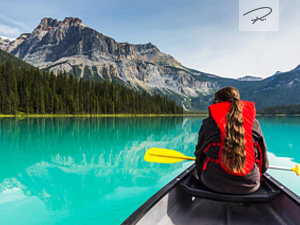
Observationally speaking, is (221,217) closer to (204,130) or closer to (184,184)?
(184,184)

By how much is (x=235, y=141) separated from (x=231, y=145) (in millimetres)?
84

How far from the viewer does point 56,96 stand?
230 feet

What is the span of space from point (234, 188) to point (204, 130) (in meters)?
1.05

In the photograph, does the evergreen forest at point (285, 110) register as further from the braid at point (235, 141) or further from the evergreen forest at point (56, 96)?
the braid at point (235, 141)

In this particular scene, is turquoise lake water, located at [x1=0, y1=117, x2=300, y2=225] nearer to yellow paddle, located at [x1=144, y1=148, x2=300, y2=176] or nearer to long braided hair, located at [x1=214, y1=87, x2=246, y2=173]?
yellow paddle, located at [x1=144, y1=148, x2=300, y2=176]

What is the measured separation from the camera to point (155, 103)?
112 m

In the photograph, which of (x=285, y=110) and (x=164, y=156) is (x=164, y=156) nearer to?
(x=164, y=156)

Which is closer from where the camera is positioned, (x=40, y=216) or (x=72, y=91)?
A: (x=40, y=216)

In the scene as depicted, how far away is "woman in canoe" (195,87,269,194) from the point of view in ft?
9.50

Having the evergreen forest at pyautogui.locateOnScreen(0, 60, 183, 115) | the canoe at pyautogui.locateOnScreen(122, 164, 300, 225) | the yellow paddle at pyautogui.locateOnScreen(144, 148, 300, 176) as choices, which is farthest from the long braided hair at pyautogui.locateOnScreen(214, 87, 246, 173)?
the evergreen forest at pyautogui.locateOnScreen(0, 60, 183, 115)

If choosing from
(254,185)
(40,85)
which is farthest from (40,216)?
(40,85)

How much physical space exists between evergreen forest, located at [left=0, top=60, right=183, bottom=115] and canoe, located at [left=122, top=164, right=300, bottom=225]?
233ft

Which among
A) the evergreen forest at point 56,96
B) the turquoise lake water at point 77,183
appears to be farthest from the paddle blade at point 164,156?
the evergreen forest at point 56,96

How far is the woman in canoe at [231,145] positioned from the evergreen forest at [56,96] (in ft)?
235
